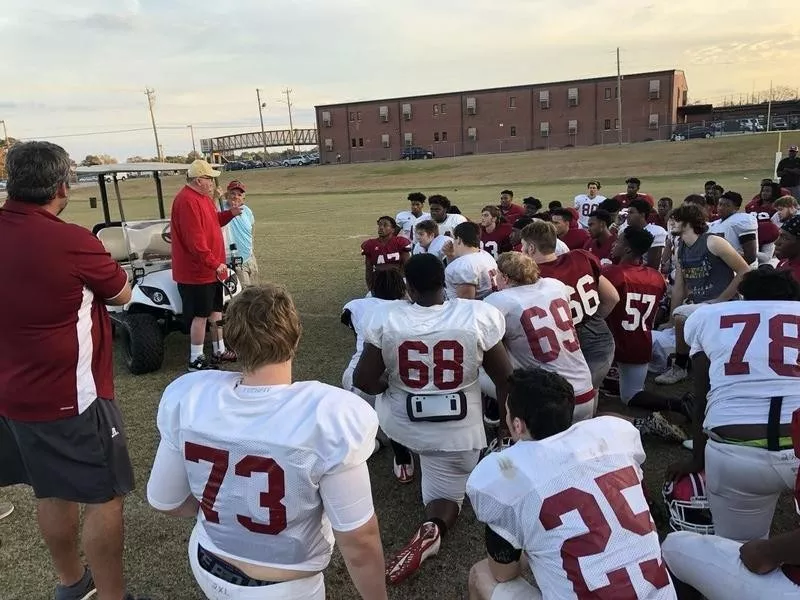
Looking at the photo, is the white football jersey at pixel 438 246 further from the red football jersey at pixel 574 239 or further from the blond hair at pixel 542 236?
the blond hair at pixel 542 236

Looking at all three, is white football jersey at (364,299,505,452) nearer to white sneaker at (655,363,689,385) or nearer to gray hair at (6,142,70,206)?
gray hair at (6,142,70,206)

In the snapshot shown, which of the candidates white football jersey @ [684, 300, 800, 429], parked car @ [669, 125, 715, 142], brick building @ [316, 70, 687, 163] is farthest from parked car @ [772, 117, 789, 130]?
white football jersey @ [684, 300, 800, 429]

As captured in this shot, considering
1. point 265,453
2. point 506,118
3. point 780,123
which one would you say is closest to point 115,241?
point 265,453

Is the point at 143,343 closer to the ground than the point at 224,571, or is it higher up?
closer to the ground

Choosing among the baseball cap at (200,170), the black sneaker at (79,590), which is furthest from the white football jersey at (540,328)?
the baseball cap at (200,170)

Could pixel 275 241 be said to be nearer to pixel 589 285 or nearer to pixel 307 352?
pixel 307 352

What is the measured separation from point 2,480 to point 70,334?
0.80 metres

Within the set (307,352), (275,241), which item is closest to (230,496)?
(307,352)

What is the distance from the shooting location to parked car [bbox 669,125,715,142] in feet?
171

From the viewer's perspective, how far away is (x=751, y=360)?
108 inches

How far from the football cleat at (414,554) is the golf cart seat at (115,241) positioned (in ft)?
17.1

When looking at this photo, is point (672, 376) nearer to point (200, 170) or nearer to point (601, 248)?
point (601, 248)

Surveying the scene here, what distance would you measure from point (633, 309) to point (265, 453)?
3.83 m

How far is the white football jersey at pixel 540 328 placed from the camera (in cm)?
369
